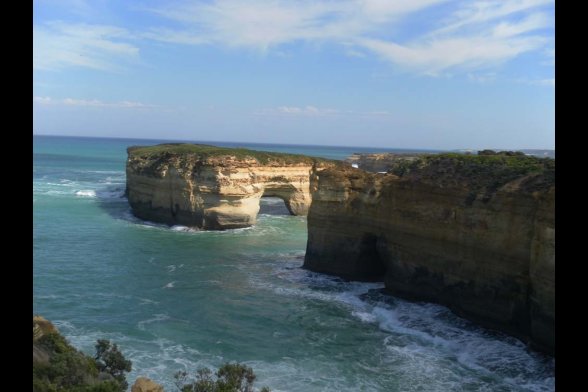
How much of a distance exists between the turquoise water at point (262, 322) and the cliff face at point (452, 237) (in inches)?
34.8

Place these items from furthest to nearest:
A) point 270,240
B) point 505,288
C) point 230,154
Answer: point 230,154
point 270,240
point 505,288

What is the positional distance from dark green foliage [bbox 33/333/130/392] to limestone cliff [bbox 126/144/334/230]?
27.7m

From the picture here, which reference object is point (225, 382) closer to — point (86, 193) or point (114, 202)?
point (114, 202)

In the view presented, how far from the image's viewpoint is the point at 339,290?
2302 centimetres

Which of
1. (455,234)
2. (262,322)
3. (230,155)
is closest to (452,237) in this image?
(455,234)

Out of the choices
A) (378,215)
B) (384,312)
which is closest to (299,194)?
(378,215)

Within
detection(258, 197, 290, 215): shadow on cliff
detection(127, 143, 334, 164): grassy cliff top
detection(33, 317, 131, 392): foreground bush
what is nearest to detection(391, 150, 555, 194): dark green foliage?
detection(33, 317, 131, 392): foreground bush

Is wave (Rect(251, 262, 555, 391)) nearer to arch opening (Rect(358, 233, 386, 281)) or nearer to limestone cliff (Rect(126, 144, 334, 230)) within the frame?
arch opening (Rect(358, 233, 386, 281))

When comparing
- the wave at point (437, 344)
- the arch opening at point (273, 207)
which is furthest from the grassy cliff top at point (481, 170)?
the arch opening at point (273, 207)

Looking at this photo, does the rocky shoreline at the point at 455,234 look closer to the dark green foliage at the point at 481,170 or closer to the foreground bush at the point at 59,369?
the dark green foliage at the point at 481,170

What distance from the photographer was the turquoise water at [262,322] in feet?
47.9

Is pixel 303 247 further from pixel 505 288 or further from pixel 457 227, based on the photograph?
pixel 505 288
